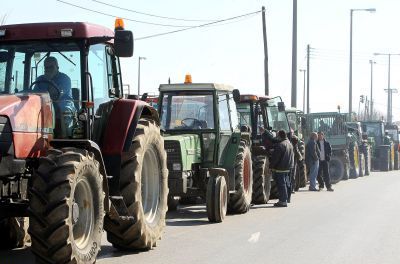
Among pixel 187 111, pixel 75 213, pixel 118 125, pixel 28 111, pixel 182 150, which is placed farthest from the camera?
pixel 187 111

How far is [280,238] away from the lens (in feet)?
37.7

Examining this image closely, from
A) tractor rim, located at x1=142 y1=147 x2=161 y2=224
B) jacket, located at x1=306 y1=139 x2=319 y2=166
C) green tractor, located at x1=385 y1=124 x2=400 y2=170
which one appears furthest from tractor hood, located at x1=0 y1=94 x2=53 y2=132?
green tractor, located at x1=385 y1=124 x2=400 y2=170

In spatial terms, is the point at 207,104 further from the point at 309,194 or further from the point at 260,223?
the point at 309,194

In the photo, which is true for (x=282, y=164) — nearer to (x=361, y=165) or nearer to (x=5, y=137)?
(x=5, y=137)

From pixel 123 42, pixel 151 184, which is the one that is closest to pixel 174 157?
pixel 151 184

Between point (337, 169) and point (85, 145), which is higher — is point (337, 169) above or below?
below

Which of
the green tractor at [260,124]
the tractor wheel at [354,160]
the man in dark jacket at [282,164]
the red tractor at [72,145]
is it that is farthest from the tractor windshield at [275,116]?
the tractor wheel at [354,160]

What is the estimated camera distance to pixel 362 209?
16.5 m

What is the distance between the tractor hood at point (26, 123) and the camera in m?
7.60

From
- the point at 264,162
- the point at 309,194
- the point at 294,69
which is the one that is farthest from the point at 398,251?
the point at 294,69

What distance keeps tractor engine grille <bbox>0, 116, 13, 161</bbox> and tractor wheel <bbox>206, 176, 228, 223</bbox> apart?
629cm

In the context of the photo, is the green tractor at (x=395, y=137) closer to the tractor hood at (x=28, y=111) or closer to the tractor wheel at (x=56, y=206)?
the tractor hood at (x=28, y=111)

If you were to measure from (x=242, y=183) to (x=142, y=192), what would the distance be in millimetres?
5020

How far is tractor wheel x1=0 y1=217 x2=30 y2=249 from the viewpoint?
9.59 metres
